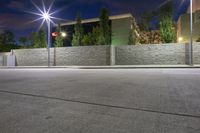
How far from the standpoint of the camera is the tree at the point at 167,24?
2097cm

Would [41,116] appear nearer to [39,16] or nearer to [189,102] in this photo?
[189,102]

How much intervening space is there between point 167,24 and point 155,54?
3.85m

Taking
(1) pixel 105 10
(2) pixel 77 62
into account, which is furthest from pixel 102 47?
(1) pixel 105 10

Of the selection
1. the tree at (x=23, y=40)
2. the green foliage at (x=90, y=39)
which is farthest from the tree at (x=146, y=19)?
the tree at (x=23, y=40)

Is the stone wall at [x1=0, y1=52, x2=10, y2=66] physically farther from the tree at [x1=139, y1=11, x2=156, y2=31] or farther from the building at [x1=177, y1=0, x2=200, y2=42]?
the building at [x1=177, y1=0, x2=200, y2=42]

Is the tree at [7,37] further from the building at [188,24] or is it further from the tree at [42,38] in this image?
the building at [188,24]

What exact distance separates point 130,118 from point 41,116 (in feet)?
5.87

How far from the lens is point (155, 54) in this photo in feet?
66.8

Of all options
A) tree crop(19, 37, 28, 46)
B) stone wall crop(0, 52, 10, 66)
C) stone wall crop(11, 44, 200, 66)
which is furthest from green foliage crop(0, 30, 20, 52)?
stone wall crop(11, 44, 200, 66)

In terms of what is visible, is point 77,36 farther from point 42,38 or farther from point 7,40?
point 7,40

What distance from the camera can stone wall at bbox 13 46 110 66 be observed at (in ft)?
73.7

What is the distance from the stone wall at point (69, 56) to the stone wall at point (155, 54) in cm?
191

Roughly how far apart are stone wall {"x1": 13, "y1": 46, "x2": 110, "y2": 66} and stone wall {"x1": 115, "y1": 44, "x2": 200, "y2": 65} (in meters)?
1.91

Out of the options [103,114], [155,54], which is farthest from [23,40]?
[103,114]
